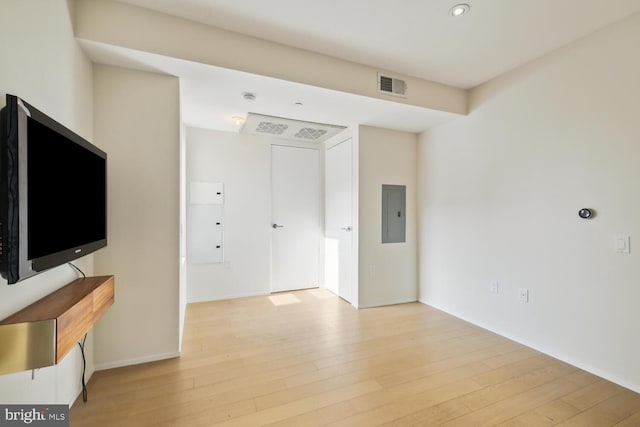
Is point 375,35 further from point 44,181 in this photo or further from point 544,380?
point 544,380

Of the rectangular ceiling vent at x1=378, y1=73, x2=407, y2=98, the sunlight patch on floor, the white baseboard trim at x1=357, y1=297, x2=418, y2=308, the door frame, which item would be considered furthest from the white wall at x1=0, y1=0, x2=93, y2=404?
the white baseboard trim at x1=357, y1=297, x2=418, y2=308

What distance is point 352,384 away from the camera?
6.49 feet

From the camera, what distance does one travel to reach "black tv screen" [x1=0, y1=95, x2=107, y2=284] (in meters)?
1.00

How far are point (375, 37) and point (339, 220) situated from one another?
2.35 m

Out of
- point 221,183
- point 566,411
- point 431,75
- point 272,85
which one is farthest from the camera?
point 221,183

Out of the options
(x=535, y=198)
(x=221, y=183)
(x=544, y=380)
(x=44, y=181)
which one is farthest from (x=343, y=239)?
(x=44, y=181)

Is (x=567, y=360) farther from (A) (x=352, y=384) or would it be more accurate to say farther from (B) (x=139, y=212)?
(B) (x=139, y=212)

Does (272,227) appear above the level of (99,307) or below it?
above

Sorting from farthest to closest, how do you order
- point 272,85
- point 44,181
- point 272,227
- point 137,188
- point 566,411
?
point 272,227 < point 272,85 < point 137,188 < point 566,411 < point 44,181

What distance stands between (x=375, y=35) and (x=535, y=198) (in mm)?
2005

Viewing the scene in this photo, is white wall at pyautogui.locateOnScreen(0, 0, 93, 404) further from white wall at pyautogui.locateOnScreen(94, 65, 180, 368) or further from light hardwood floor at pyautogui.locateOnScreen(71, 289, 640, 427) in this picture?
light hardwood floor at pyautogui.locateOnScreen(71, 289, 640, 427)

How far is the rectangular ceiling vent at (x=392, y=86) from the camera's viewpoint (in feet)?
8.87

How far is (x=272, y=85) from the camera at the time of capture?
2.42 meters

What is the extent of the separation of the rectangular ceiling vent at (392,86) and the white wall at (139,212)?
1.84 meters
